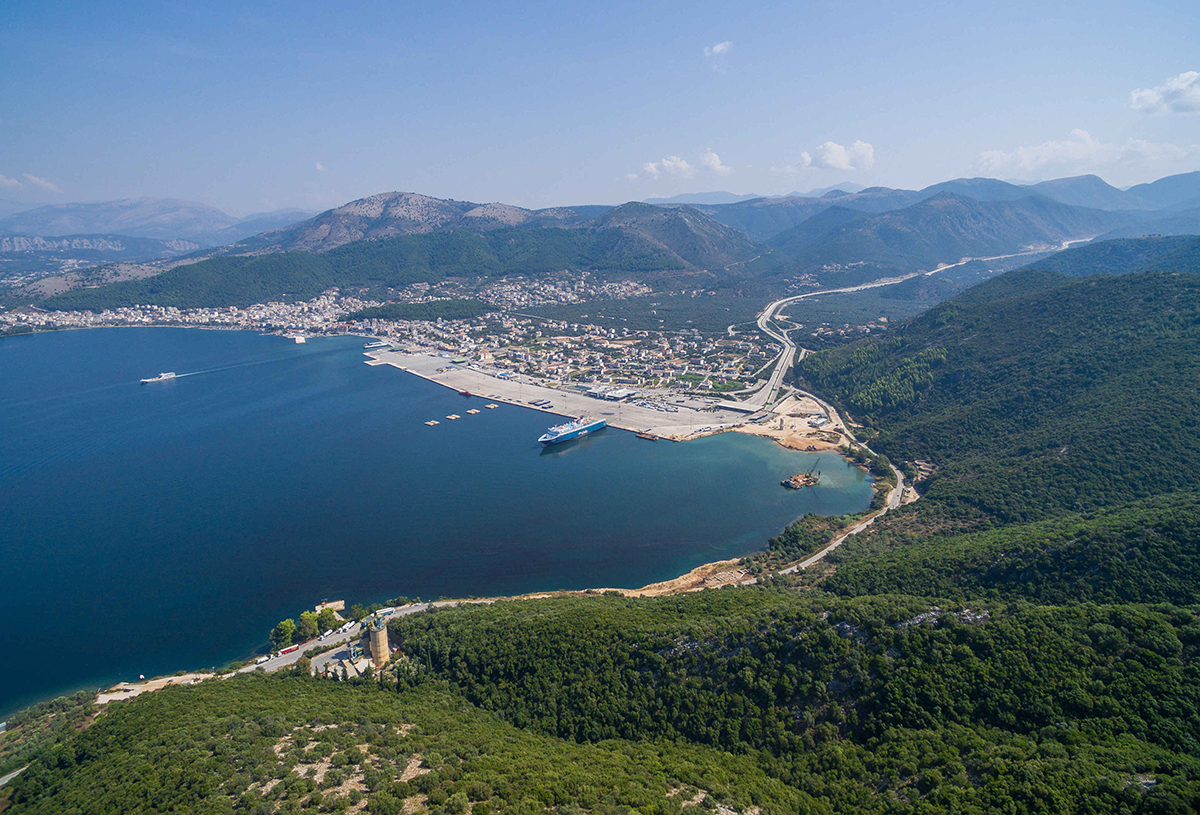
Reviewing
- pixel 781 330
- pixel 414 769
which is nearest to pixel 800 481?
pixel 414 769

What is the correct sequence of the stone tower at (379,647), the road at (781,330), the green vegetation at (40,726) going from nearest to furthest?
the green vegetation at (40,726) < the stone tower at (379,647) < the road at (781,330)

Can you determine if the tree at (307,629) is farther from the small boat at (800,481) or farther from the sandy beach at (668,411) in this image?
the sandy beach at (668,411)

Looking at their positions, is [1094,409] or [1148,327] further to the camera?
[1148,327]

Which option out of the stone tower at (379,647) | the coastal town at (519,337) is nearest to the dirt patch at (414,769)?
the stone tower at (379,647)

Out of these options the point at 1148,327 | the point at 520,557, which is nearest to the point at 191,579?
the point at 520,557

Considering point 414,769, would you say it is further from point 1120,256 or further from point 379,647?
point 1120,256

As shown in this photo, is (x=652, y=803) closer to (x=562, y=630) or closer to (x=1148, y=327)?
(x=562, y=630)
